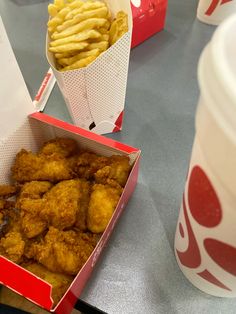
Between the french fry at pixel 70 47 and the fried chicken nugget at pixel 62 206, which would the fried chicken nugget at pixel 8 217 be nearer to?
the fried chicken nugget at pixel 62 206

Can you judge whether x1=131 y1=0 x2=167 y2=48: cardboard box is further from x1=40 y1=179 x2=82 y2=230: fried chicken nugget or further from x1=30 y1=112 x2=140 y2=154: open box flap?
x1=40 y1=179 x2=82 y2=230: fried chicken nugget

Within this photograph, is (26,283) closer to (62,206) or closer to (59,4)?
(62,206)

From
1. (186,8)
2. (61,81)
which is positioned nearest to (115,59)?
(61,81)

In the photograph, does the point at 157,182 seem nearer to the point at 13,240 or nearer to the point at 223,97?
the point at 13,240

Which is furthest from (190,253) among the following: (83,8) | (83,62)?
(83,8)

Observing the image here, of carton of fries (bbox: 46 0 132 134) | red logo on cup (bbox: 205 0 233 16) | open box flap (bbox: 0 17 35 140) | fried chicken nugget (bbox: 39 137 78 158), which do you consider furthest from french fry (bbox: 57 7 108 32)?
red logo on cup (bbox: 205 0 233 16)

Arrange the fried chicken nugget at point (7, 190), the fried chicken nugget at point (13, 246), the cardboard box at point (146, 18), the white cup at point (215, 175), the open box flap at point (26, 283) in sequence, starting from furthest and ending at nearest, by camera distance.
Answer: the cardboard box at point (146, 18), the fried chicken nugget at point (7, 190), the fried chicken nugget at point (13, 246), the open box flap at point (26, 283), the white cup at point (215, 175)

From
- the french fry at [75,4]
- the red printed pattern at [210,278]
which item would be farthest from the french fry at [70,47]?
the red printed pattern at [210,278]
